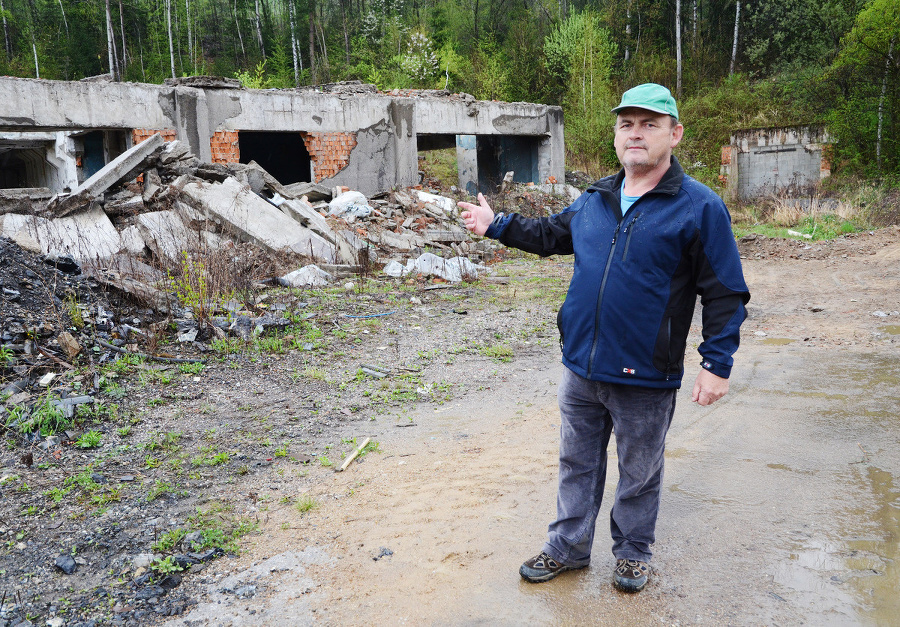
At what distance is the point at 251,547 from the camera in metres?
2.94

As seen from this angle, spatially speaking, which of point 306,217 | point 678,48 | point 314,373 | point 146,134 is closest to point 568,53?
point 678,48

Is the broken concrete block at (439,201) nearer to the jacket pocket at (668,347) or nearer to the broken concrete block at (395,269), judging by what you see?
the broken concrete block at (395,269)

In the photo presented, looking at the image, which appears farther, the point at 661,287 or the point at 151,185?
the point at 151,185

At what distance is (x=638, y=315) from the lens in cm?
227

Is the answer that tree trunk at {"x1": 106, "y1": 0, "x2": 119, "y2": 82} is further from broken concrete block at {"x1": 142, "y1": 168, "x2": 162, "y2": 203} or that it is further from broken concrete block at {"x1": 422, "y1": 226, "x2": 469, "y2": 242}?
broken concrete block at {"x1": 422, "y1": 226, "x2": 469, "y2": 242}

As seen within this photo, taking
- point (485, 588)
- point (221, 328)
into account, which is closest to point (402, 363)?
point (221, 328)

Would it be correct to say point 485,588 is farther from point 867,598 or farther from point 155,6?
point 155,6

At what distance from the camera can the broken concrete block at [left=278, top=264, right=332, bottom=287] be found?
844cm

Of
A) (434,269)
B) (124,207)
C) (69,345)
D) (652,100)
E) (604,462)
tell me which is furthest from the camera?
(434,269)

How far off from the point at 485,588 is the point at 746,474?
176cm

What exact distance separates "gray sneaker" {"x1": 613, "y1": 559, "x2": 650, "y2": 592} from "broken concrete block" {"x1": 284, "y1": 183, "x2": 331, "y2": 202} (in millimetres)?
10944

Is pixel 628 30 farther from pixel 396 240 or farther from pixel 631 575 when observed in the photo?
pixel 631 575

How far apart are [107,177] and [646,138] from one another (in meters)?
Answer: 9.54

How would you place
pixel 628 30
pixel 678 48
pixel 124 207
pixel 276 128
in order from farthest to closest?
1. pixel 628 30
2. pixel 678 48
3. pixel 276 128
4. pixel 124 207
